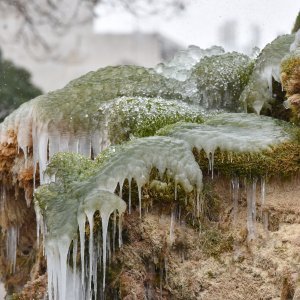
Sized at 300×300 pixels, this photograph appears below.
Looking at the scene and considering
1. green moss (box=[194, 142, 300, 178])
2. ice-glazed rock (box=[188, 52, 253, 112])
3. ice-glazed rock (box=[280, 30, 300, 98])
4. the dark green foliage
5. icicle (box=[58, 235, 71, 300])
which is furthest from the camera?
the dark green foliage

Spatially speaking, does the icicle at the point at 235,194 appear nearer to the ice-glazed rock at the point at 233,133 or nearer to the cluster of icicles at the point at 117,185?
the cluster of icicles at the point at 117,185

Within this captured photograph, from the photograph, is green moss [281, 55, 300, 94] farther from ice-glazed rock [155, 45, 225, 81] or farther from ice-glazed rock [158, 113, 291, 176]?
ice-glazed rock [155, 45, 225, 81]

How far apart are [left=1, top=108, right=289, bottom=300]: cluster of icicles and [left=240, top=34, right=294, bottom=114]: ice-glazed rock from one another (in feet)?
2.08

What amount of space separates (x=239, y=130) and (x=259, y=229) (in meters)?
0.61

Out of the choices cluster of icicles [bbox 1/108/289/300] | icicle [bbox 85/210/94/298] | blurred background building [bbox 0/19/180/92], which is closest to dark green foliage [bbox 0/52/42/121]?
blurred background building [bbox 0/19/180/92]

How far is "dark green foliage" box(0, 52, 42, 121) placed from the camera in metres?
11.8

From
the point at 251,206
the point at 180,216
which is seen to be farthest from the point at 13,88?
the point at 251,206

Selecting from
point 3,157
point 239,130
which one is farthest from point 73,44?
point 239,130

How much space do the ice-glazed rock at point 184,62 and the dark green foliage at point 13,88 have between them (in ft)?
20.0

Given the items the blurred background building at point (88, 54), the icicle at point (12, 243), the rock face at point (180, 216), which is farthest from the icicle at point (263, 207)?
the blurred background building at point (88, 54)

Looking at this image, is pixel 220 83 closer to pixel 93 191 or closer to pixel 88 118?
pixel 88 118

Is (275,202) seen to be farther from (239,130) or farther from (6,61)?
(6,61)

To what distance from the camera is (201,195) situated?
3.93m

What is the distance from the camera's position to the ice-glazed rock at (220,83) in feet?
17.5
